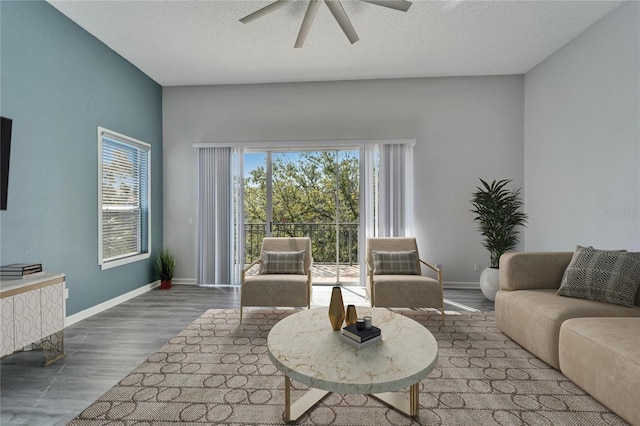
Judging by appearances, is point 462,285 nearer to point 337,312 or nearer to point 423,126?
point 423,126

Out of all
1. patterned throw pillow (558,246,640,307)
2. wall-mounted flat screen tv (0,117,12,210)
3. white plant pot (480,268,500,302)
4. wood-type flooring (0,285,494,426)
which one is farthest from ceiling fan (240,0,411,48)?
white plant pot (480,268,500,302)

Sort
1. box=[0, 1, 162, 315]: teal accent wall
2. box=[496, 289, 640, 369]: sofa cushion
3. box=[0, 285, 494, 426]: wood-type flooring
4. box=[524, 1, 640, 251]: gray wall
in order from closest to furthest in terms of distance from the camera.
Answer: box=[0, 285, 494, 426]: wood-type flooring → box=[496, 289, 640, 369]: sofa cushion → box=[0, 1, 162, 315]: teal accent wall → box=[524, 1, 640, 251]: gray wall

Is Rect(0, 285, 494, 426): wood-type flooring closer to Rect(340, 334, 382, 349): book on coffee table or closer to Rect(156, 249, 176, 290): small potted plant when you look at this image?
Rect(156, 249, 176, 290): small potted plant

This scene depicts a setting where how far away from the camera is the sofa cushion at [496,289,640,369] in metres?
2.23

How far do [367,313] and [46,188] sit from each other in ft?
10.5

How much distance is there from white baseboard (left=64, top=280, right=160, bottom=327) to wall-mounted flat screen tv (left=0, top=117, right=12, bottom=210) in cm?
136

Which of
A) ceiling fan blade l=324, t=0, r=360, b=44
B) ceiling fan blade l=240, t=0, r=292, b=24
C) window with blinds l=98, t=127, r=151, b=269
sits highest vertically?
A: ceiling fan blade l=240, t=0, r=292, b=24

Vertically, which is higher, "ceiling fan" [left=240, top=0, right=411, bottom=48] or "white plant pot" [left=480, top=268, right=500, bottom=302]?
"ceiling fan" [left=240, top=0, right=411, bottom=48]

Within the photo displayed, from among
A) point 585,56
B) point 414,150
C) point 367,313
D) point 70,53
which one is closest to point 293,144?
point 414,150

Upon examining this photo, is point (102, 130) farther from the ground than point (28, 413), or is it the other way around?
point (102, 130)

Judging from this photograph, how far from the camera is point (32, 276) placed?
2.44m

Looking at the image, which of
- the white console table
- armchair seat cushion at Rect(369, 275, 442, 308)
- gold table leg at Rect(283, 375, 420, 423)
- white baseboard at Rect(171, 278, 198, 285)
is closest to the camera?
gold table leg at Rect(283, 375, 420, 423)

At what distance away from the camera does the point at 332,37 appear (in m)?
3.56

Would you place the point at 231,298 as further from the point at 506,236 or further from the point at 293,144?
the point at 506,236
